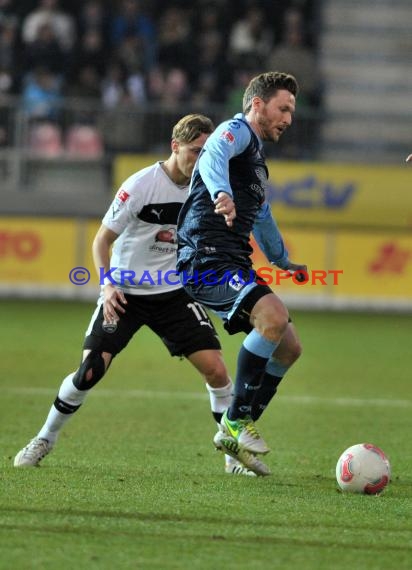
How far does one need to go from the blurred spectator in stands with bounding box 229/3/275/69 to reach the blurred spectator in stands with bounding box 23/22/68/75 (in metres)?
3.14

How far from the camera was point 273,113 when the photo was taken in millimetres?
6379

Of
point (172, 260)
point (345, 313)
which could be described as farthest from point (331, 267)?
point (172, 260)

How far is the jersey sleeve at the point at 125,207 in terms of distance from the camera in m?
6.74

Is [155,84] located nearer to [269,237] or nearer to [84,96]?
[84,96]

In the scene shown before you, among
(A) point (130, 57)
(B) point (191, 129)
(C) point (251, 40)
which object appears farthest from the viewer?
(C) point (251, 40)

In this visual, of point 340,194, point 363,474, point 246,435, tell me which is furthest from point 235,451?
point 340,194

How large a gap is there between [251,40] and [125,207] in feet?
51.4

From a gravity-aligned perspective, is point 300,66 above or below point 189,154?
below

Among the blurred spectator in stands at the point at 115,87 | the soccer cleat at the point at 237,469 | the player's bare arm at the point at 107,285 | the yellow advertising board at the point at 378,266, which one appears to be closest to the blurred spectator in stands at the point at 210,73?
the blurred spectator in stands at the point at 115,87

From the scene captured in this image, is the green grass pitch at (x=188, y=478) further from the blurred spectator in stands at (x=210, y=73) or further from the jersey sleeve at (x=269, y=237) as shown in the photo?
the blurred spectator in stands at (x=210, y=73)

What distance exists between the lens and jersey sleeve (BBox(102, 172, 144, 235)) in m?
6.74

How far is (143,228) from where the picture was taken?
6926 mm

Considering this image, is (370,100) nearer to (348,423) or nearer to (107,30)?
(107,30)

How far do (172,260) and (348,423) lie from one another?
267 cm
